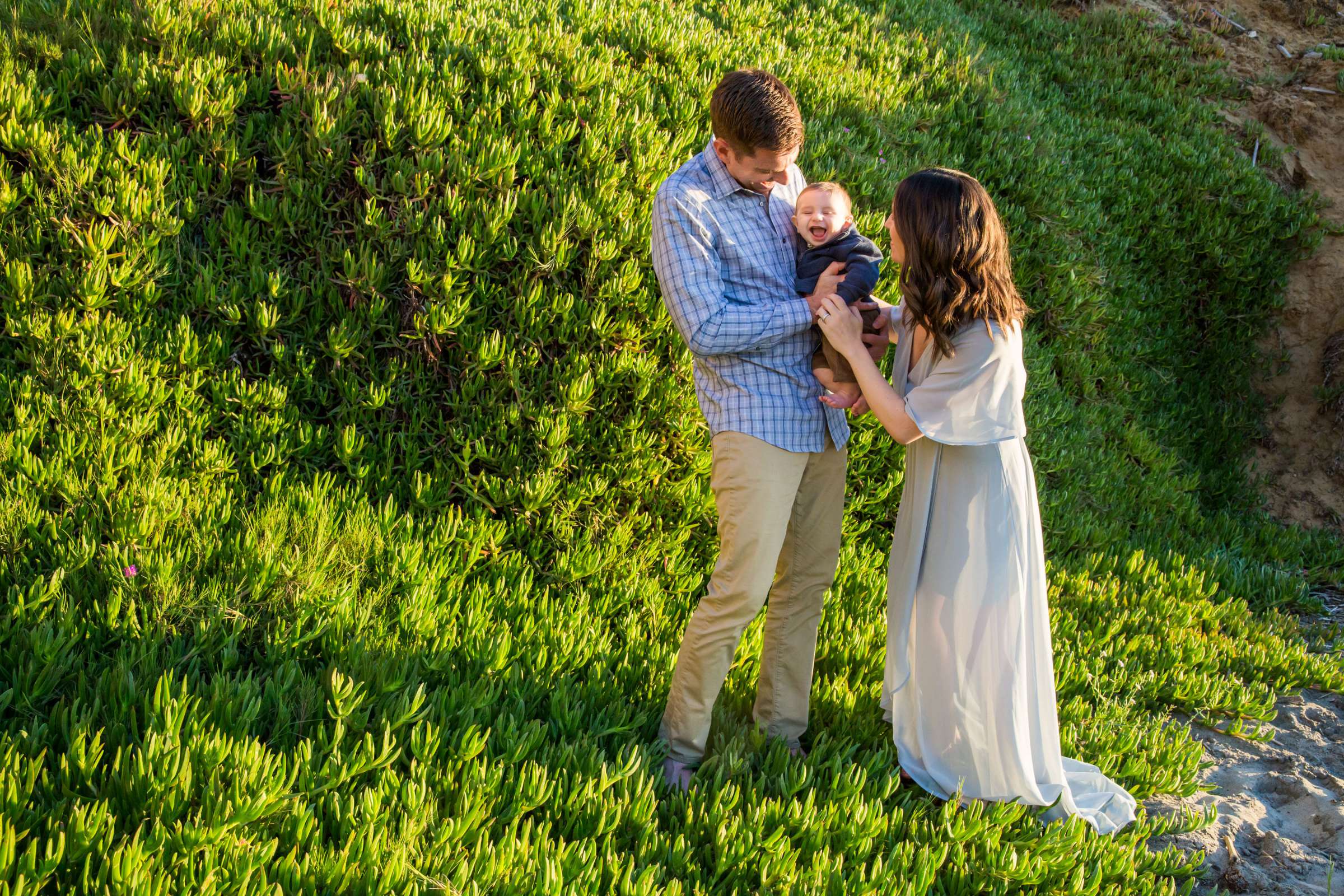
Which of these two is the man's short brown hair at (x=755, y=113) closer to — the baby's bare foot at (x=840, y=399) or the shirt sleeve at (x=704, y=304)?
the shirt sleeve at (x=704, y=304)

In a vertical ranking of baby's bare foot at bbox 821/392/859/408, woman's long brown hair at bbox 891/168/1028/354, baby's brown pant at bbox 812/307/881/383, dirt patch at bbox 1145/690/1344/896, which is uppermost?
woman's long brown hair at bbox 891/168/1028/354

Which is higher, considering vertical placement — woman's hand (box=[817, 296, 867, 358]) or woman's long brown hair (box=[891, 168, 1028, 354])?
woman's long brown hair (box=[891, 168, 1028, 354])

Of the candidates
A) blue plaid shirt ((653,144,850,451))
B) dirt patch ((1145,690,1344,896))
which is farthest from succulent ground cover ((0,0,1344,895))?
blue plaid shirt ((653,144,850,451))

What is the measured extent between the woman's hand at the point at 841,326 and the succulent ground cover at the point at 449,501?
1.47 metres

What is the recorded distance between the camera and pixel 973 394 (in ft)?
10.6

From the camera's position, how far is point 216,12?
5.38 m

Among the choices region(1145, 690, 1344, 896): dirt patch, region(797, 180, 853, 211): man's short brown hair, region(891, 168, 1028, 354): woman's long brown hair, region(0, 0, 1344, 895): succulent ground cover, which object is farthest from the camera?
region(1145, 690, 1344, 896): dirt patch

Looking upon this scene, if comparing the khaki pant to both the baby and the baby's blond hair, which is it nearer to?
the baby

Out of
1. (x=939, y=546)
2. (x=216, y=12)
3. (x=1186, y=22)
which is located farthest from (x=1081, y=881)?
(x=1186, y=22)

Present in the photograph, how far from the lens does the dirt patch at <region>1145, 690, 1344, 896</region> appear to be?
139 inches

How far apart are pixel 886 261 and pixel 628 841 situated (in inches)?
163

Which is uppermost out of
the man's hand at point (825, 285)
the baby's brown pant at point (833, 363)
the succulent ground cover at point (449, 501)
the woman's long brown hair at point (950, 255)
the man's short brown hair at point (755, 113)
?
the man's short brown hair at point (755, 113)

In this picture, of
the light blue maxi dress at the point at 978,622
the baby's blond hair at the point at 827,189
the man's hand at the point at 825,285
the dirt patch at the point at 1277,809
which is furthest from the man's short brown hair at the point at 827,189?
the dirt patch at the point at 1277,809

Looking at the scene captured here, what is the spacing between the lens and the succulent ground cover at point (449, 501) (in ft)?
9.22
